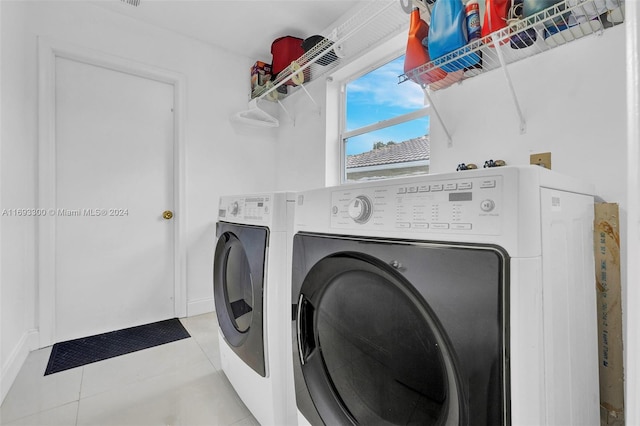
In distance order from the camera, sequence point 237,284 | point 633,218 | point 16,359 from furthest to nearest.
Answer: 1. point 16,359
2. point 237,284
3. point 633,218

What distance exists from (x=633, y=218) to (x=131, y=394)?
6.49 feet

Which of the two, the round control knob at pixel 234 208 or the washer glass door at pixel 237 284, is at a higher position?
the round control knob at pixel 234 208

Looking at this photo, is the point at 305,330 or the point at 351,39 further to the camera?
the point at 351,39

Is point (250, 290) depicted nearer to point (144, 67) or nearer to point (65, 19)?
point (144, 67)

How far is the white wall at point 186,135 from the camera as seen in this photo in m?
1.62

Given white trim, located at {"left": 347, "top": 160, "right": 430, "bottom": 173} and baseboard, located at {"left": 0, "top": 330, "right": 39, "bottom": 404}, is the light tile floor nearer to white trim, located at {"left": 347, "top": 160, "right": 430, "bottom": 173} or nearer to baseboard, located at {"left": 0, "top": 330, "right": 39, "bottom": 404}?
baseboard, located at {"left": 0, "top": 330, "right": 39, "bottom": 404}

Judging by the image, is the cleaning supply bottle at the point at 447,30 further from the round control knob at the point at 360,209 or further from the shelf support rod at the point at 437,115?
the round control knob at the point at 360,209

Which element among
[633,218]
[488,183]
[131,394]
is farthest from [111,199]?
[633,218]

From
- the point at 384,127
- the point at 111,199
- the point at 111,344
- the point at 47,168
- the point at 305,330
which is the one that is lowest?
the point at 111,344

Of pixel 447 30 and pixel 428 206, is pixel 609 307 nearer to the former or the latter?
pixel 428 206

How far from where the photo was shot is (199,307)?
259 cm

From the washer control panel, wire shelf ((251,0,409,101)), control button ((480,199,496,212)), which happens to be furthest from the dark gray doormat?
control button ((480,199,496,212))

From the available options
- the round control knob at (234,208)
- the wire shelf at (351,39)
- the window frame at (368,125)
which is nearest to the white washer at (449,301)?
the round control knob at (234,208)

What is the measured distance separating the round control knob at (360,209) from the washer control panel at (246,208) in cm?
45
